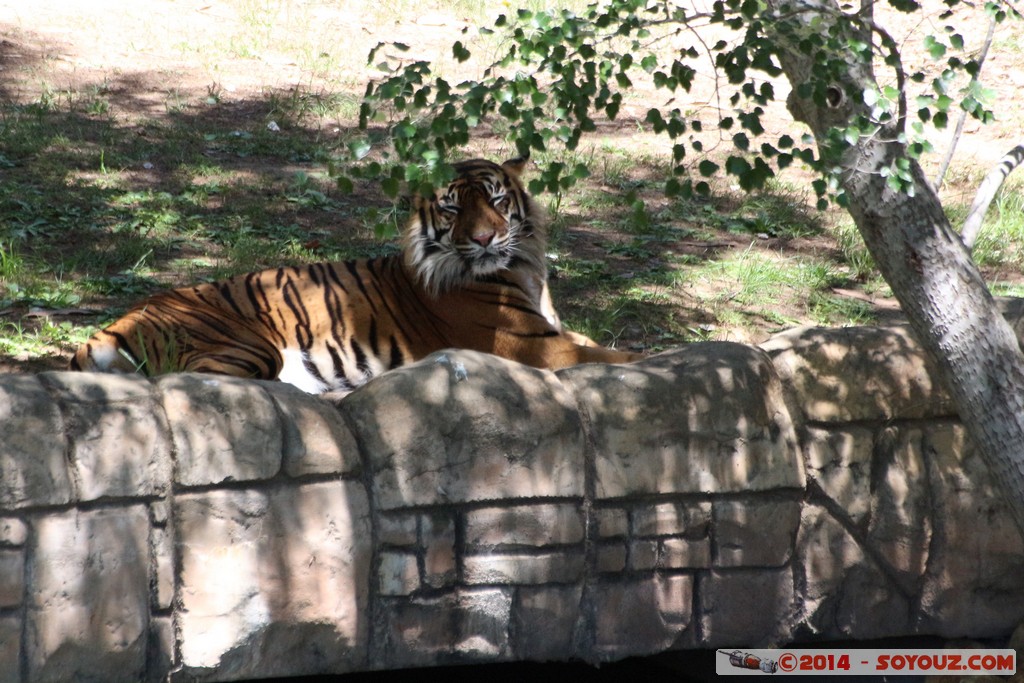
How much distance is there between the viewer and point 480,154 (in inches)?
328

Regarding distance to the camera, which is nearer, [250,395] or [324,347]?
[250,395]

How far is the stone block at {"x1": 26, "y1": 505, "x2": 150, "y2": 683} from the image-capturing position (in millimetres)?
2902

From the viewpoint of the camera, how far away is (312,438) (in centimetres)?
322

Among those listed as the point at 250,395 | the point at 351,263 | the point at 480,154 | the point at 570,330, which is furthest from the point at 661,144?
the point at 250,395

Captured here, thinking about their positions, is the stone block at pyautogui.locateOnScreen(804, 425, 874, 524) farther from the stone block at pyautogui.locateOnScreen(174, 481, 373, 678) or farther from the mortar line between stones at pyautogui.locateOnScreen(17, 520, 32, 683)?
the mortar line between stones at pyautogui.locateOnScreen(17, 520, 32, 683)

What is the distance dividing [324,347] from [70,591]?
2.29m

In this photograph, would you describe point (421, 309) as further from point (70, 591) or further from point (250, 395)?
point (70, 591)

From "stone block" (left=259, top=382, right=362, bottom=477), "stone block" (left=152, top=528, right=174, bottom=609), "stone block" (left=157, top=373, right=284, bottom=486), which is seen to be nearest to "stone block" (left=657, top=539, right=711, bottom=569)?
"stone block" (left=259, top=382, right=362, bottom=477)

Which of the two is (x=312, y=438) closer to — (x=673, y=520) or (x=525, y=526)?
(x=525, y=526)

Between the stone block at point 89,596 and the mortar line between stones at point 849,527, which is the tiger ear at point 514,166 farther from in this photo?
the stone block at point 89,596

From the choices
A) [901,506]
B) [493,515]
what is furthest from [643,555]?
Answer: [901,506]

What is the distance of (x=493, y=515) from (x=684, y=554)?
67 cm

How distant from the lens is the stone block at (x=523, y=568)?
3395mm

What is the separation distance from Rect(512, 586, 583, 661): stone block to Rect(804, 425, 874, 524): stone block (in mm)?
911
